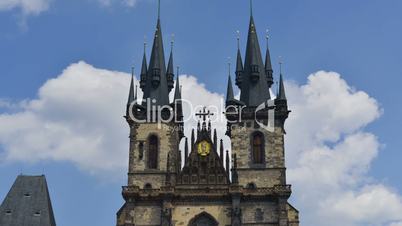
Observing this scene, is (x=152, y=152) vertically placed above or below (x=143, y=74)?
below

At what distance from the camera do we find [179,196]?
47062 millimetres

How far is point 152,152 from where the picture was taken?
4997 cm

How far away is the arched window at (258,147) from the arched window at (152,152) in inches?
314

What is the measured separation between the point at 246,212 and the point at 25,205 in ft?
57.0

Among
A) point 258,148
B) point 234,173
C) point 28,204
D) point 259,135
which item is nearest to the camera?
point 234,173

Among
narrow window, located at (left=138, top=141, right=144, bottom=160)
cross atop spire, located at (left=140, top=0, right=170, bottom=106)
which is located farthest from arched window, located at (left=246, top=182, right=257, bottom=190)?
cross atop spire, located at (left=140, top=0, right=170, bottom=106)

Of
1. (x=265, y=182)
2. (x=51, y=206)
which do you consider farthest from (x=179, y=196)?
(x=51, y=206)

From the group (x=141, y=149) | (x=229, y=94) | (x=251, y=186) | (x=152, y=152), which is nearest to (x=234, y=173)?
(x=251, y=186)

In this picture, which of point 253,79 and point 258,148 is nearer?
point 258,148

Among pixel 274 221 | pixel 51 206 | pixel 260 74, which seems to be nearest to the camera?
pixel 274 221

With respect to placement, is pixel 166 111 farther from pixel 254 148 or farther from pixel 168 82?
pixel 254 148

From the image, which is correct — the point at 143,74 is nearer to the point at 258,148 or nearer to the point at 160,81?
the point at 160,81

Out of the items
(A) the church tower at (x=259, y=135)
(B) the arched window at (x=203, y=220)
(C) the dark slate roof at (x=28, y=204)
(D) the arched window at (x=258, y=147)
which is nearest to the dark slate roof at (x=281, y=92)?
(A) the church tower at (x=259, y=135)

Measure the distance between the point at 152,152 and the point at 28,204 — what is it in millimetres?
10644
